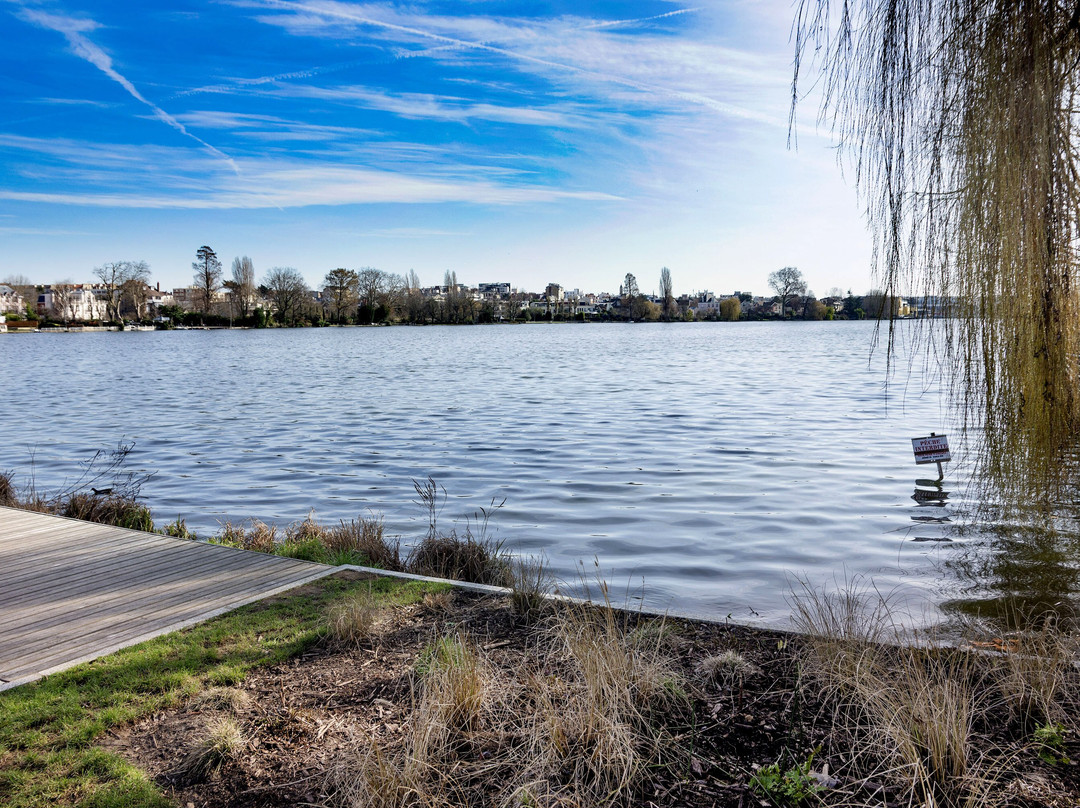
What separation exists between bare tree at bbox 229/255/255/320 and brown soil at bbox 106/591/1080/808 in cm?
11357

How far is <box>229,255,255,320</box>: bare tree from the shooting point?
108 m

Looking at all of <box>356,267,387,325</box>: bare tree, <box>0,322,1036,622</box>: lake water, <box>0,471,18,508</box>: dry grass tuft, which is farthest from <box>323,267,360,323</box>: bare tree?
<box>0,471,18,508</box>: dry grass tuft

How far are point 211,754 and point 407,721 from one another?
2.67 ft

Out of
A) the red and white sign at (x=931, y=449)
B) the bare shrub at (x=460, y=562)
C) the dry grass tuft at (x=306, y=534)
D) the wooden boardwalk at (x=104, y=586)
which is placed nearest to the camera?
the wooden boardwalk at (x=104, y=586)

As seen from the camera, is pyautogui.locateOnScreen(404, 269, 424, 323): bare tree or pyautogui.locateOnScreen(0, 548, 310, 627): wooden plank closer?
pyautogui.locateOnScreen(0, 548, 310, 627): wooden plank

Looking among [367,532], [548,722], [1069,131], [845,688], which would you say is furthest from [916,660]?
[367,532]

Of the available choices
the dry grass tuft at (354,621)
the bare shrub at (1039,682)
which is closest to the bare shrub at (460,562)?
the dry grass tuft at (354,621)

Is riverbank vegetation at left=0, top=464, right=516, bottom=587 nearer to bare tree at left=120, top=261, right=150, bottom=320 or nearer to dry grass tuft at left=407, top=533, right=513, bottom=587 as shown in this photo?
dry grass tuft at left=407, top=533, right=513, bottom=587

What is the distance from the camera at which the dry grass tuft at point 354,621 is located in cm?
413

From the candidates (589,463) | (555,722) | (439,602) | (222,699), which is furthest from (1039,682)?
(589,463)

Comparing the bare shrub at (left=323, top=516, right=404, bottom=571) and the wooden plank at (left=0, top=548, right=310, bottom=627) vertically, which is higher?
the wooden plank at (left=0, top=548, right=310, bottom=627)

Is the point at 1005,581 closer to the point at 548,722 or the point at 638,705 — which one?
the point at 638,705

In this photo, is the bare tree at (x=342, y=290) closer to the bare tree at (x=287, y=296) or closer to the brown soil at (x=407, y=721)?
the bare tree at (x=287, y=296)

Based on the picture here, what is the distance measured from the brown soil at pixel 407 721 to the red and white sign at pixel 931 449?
5937 millimetres
